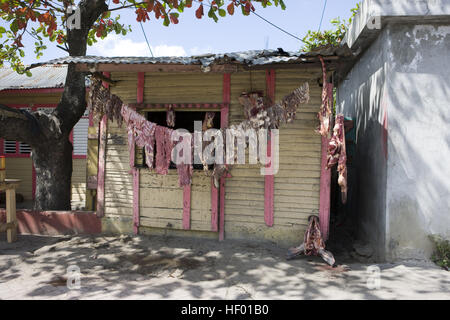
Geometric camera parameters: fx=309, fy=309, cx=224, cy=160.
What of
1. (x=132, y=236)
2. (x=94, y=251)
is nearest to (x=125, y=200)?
(x=132, y=236)

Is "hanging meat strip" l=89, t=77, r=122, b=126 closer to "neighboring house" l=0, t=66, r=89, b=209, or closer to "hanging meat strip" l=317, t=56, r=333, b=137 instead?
"hanging meat strip" l=317, t=56, r=333, b=137

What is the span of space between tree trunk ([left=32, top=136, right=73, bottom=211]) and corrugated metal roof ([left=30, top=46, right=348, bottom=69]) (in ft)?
8.10

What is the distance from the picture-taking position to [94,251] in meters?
5.81

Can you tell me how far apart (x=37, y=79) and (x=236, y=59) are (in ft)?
31.6

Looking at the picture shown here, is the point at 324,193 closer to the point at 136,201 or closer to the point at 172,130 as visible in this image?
the point at 172,130

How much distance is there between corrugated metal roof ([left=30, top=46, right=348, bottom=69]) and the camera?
473 cm

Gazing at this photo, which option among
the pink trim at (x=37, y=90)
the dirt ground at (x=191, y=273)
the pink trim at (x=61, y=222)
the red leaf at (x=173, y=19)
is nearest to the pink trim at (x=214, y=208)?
the dirt ground at (x=191, y=273)

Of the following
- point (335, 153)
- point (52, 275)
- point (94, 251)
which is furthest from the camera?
point (94, 251)

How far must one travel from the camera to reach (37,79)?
11.3m

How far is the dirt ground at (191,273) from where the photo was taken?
13.6ft

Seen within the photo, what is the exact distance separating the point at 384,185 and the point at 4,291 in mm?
5984

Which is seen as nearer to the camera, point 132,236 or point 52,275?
point 52,275

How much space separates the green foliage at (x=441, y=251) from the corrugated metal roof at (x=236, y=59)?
338cm
